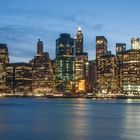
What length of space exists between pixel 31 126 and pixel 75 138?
1733 cm

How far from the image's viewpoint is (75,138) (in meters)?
65.4

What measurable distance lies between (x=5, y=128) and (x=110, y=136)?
1824 centimetres

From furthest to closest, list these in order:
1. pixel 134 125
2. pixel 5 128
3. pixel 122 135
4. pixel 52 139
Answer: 1. pixel 134 125
2. pixel 5 128
3. pixel 122 135
4. pixel 52 139

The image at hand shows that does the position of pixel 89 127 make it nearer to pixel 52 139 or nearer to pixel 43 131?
pixel 43 131

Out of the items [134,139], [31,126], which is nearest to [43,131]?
[31,126]

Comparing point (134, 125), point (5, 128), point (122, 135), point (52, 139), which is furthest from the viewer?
point (134, 125)

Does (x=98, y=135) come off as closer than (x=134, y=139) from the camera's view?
No

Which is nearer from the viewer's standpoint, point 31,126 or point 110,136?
point 110,136

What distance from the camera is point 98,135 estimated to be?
69625 mm

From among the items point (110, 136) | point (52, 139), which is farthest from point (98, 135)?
→ point (52, 139)

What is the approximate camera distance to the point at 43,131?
7356 cm

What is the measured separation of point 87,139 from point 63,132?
8185 millimetres

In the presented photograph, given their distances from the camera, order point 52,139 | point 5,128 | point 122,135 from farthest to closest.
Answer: point 5,128
point 122,135
point 52,139

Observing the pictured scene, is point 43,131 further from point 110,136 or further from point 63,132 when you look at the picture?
point 110,136
